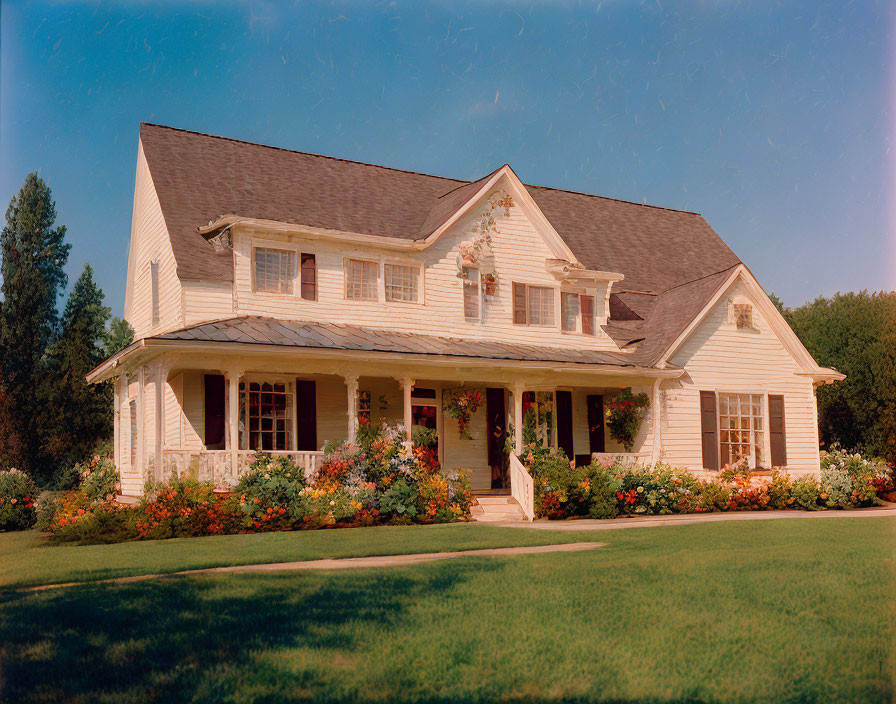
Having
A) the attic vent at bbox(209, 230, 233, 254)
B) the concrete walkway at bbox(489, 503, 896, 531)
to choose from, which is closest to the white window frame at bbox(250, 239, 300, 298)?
the attic vent at bbox(209, 230, 233, 254)

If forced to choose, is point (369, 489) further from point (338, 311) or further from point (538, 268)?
point (538, 268)

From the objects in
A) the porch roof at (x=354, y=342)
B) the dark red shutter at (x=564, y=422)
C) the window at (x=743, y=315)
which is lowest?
the dark red shutter at (x=564, y=422)

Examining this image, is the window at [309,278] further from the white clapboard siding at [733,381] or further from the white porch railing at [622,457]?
the white clapboard siding at [733,381]

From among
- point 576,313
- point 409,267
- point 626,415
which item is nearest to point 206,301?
point 409,267

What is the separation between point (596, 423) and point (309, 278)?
28.2 feet

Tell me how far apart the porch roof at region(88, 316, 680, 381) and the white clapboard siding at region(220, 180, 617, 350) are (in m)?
0.30

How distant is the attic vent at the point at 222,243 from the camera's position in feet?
67.0

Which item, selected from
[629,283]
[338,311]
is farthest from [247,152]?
[629,283]

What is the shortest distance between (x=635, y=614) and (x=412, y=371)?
1227cm

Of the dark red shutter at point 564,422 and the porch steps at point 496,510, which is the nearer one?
the porch steps at point 496,510

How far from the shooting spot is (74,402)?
1078 inches

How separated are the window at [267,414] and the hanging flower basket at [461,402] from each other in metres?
3.96

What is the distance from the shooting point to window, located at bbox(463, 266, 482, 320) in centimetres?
2228

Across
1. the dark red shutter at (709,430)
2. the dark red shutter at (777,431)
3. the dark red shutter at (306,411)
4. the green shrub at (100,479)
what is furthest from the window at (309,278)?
the dark red shutter at (777,431)
